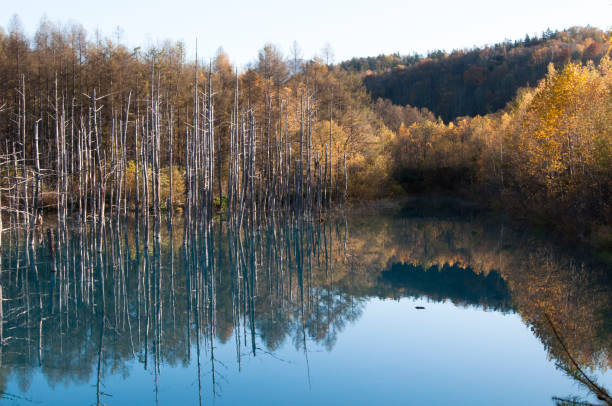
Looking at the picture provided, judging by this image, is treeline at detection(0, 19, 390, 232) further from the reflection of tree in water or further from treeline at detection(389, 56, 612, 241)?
treeline at detection(389, 56, 612, 241)

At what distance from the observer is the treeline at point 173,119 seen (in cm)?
2009

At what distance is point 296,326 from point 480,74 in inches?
2953

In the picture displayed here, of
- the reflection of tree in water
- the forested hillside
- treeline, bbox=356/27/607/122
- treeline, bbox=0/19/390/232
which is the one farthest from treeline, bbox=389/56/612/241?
treeline, bbox=356/27/607/122

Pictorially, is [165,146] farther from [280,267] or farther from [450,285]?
[450,285]

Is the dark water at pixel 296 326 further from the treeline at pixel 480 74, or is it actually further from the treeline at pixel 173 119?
the treeline at pixel 480 74

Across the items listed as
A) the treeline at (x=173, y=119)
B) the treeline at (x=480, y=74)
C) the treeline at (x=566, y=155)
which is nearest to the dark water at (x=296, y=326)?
the treeline at (x=566, y=155)

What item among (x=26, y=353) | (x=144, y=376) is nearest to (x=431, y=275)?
(x=144, y=376)

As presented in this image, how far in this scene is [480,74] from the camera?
74.6 metres

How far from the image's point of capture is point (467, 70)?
Result: 7762 cm

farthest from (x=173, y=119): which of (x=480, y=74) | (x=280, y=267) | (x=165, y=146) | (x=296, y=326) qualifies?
(x=480, y=74)

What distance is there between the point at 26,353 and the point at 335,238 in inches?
499

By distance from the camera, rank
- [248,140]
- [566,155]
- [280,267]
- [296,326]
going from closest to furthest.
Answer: [296,326] < [280,267] < [566,155] < [248,140]

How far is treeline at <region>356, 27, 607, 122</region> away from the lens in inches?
2625

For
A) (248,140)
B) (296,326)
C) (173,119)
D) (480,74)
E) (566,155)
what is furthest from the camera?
(480,74)
